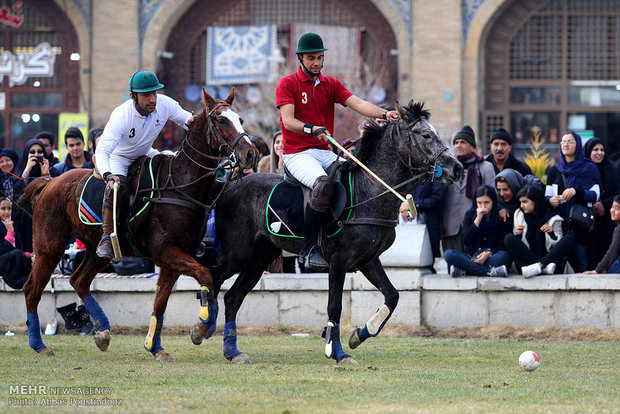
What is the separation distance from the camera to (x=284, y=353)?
468 inches

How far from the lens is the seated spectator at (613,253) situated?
44.9 ft

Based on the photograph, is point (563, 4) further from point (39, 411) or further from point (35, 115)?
point (39, 411)

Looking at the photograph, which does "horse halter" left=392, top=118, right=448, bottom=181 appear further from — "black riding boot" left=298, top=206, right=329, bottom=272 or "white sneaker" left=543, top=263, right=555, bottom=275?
"white sneaker" left=543, top=263, right=555, bottom=275

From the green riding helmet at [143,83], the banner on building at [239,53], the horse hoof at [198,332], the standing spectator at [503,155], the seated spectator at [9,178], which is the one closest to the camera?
the horse hoof at [198,332]

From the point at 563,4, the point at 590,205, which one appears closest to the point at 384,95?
the point at 563,4

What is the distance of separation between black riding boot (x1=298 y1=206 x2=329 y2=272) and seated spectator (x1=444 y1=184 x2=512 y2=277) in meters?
3.80

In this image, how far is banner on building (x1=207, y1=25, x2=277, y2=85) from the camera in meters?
36.4

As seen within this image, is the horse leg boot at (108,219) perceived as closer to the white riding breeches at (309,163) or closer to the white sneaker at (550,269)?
the white riding breeches at (309,163)

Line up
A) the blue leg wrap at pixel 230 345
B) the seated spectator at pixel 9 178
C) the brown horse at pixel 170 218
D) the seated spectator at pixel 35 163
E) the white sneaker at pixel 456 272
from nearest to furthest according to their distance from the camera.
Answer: the brown horse at pixel 170 218 < the blue leg wrap at pixel 230 345 < the white sneaker at pixel 456 272 < the seated spectator at pixel 35 163 < the seated spectator at pixel 9 178

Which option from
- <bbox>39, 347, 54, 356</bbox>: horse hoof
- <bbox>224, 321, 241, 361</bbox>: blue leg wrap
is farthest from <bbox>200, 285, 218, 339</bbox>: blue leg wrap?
<bbox>39, 347, 54, 356</bbox>: horse hoof

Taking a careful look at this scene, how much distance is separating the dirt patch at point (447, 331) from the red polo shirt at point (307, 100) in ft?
12.8

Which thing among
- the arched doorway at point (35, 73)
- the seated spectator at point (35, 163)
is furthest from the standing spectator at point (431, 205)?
the arched doorway at point (35, 73)

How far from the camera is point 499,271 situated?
13914mm

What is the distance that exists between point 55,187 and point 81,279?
1.10 m
